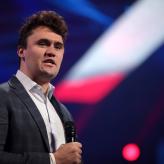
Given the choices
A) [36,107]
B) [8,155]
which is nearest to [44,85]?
[36,107]

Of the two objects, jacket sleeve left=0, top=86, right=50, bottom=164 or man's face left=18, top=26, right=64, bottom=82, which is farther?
man's face left=18, top=26, right=64, bottom=82

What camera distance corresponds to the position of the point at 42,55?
1.69 metres

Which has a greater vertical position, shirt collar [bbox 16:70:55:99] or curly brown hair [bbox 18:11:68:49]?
curly brown hair [bbox 18:11:68:49]

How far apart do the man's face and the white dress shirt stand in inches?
1.8

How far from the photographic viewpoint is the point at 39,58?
169cm

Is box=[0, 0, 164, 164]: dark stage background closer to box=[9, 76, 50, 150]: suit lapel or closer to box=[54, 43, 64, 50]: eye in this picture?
box=[54, 43, 64, 50]: eye

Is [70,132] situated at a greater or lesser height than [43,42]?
lesser

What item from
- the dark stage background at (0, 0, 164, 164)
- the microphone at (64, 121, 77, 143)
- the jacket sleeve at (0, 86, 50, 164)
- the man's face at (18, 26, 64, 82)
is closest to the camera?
the jacket sleeve at (0, 86, 50, 164)

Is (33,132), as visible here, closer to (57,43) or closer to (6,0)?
(57,43)

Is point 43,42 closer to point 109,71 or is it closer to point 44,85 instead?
point 44,85

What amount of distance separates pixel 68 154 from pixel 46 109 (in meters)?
0.29

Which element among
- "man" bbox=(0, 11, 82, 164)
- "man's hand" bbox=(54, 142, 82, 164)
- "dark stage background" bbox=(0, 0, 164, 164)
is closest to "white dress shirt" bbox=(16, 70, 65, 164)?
"man" bbox=(0, 11, 82, 164)

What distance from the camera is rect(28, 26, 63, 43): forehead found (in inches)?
68.0

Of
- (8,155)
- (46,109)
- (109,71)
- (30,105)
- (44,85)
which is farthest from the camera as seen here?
(109,71)
